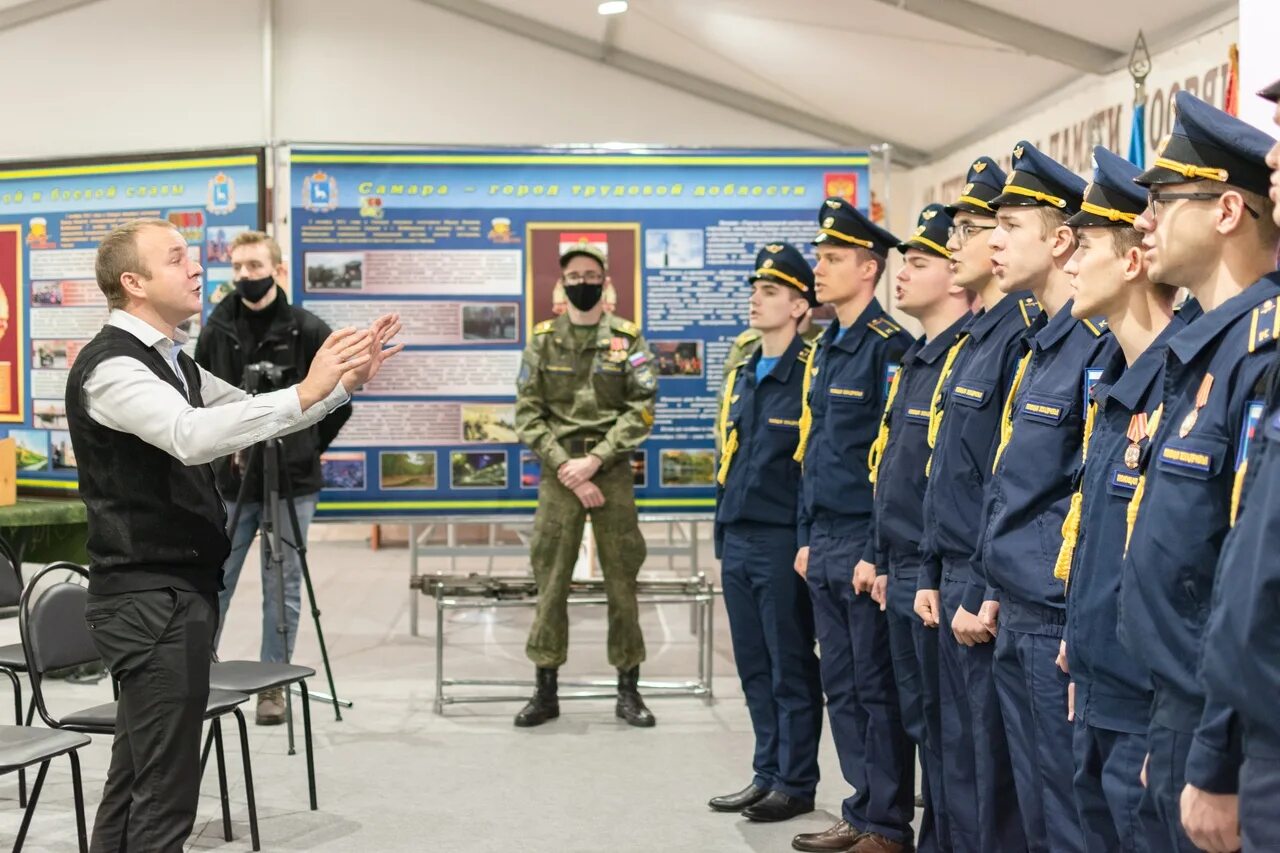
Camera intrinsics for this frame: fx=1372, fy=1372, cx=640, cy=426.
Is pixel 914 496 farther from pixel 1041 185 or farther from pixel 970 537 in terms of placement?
pixel 1041 185

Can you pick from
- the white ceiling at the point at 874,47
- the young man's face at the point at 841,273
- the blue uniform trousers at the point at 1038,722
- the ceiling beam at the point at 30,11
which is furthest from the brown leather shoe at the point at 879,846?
the ceiling beam at the point at 30,11

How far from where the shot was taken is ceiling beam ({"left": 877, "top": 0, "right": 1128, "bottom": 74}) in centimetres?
789

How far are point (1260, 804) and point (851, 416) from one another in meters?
2.45

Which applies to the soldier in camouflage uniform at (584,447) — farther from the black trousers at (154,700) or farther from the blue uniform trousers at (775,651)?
the black trousers at (154,700)

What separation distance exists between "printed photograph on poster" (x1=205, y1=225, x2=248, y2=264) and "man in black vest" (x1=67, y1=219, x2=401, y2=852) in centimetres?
310

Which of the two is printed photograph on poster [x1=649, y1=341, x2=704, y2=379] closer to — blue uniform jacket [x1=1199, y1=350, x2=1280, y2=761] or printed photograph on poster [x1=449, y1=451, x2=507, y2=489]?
printed photograph on poster [x1=449, y1=451, x2=507, y2=489]

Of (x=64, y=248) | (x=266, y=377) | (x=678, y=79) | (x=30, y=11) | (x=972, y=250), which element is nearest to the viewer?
(x=972, y=250)

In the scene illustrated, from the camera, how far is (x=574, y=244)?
19.8ft

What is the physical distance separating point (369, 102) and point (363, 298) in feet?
19.5

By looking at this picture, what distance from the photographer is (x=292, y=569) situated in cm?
545

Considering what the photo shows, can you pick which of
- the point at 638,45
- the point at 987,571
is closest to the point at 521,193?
the point at 987,571

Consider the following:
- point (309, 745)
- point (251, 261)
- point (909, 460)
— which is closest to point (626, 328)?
point (251, 261)

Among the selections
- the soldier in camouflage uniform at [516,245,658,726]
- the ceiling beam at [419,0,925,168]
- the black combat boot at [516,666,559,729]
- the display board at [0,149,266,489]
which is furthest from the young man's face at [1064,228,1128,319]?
the ceiling beam at [419,0,925,168]

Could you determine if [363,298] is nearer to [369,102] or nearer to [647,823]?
[647,823]
